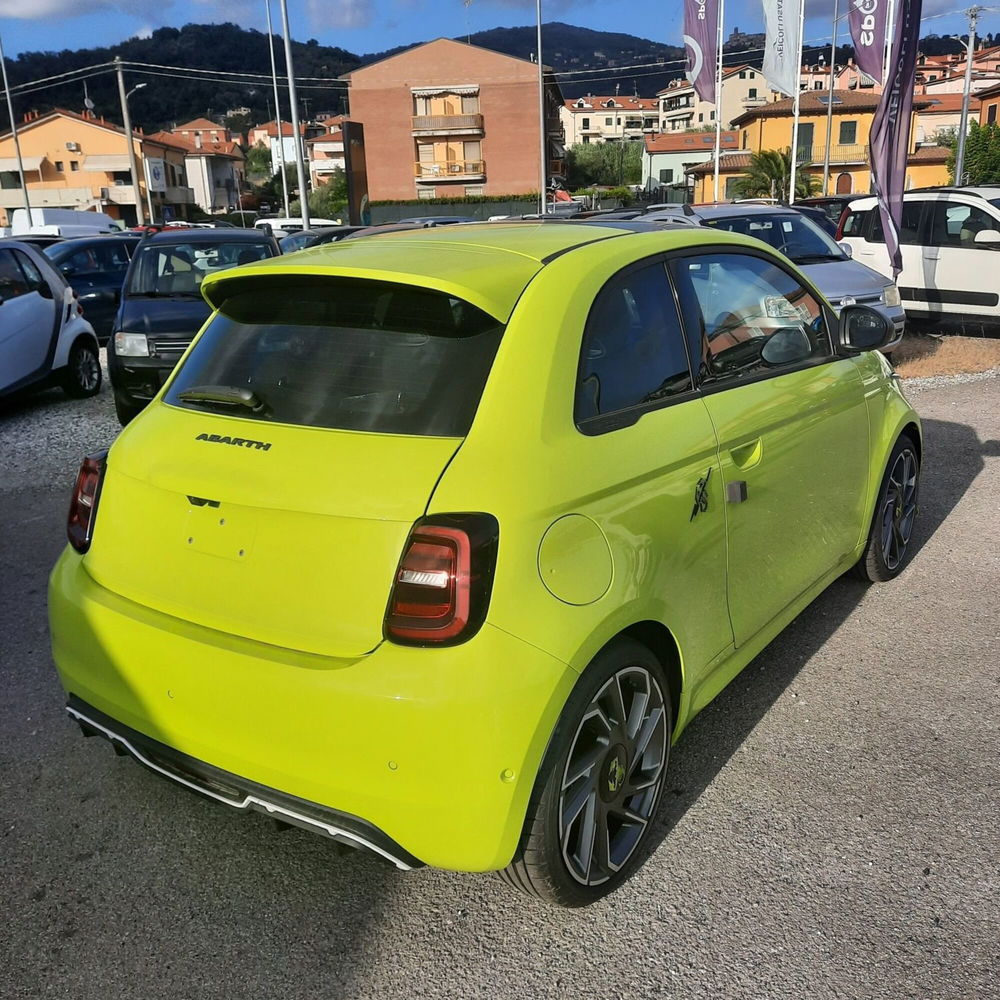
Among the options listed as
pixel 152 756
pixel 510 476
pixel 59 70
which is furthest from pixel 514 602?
pixel 59 70

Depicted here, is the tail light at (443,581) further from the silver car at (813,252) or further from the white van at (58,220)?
the white van at (58,220)

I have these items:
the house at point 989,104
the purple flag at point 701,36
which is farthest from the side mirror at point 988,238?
the house at point 989,104

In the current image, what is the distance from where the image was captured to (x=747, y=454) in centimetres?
303

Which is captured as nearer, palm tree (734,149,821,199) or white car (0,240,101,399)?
white car (0,240,101,399)

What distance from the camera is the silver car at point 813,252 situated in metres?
9.50

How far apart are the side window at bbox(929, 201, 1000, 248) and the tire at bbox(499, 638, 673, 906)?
36.6 ft

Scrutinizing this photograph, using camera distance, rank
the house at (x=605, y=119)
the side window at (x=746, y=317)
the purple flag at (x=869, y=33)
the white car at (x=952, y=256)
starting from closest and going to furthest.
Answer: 1. the side window at (x=746, y=317)
2. the white car at (x=952, y=256)
3. the purple flag at (x=869, y=33)
4. the house at (x=605, y=119)

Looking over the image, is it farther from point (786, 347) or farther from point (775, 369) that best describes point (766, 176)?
point (775, 369)

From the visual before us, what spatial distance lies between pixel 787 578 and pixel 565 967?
5.40 feet

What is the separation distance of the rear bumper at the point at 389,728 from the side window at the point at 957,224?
11.7m

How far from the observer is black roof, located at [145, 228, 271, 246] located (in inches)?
387

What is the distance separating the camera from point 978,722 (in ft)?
11.2

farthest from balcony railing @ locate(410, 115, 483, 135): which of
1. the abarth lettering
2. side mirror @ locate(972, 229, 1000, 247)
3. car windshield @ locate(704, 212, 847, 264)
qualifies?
the abarth lettering

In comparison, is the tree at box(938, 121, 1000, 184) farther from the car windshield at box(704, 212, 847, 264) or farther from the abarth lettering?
the abarth lettering
